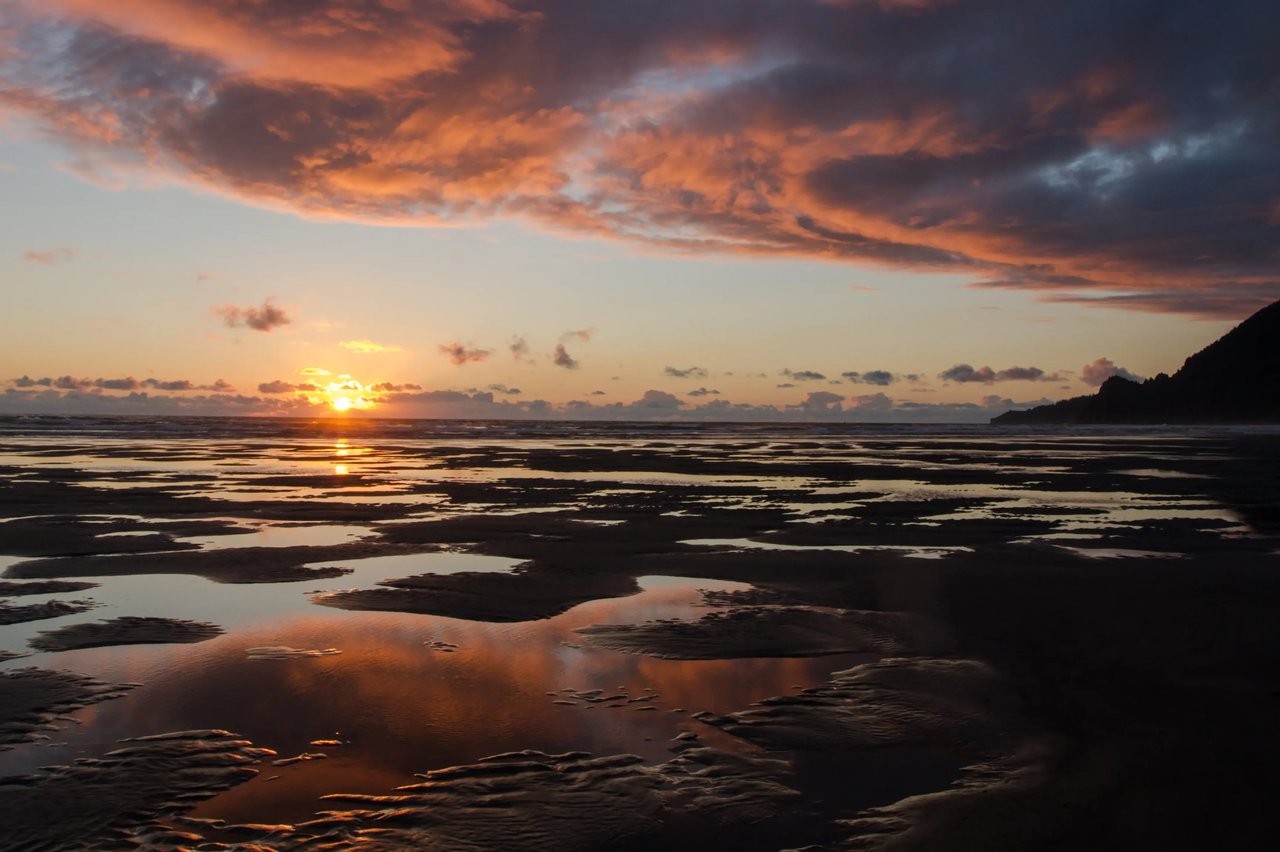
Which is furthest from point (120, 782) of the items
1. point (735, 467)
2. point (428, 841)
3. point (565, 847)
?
point (735, 467)

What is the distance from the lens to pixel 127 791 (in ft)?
18.9

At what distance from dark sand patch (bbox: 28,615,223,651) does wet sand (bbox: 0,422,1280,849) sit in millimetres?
200

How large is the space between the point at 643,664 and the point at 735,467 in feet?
107

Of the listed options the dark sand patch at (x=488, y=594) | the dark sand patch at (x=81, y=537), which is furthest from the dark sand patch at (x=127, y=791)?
the dark sand patch at (x=81, y=537)

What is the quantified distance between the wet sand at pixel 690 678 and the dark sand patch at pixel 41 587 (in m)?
0.08

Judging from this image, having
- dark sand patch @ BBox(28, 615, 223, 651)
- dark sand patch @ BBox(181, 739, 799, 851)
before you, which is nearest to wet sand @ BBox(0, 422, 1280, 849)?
dark sand patch @ BBox(181, 739, 799, 851)

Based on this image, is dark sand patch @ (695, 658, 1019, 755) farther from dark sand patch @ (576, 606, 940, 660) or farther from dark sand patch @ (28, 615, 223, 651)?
dark sand patch @ (28, 615, 223, 651)

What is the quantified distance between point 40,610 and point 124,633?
7.26 feet

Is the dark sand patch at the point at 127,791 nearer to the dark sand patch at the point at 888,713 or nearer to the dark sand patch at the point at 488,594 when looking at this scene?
the dark sand patch at the point at 888,713

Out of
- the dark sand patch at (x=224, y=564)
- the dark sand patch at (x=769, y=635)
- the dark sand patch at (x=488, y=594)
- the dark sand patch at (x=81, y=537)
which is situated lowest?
the dark sand patch at (x=769, y=635)

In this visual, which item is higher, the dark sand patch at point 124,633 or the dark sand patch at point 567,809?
the dark sand patch at point 124,633

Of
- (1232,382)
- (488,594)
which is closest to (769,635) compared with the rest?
(488,594)

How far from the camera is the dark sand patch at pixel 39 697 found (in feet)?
22.7

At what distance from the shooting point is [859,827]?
5.36m
